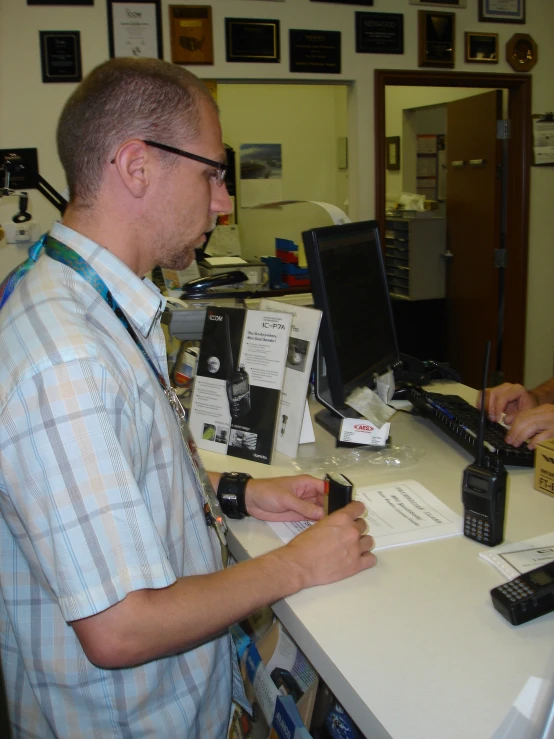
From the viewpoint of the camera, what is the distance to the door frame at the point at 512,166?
3635 millimetres

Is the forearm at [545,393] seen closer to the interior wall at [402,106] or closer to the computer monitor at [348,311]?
the computer monitor at [348,311]

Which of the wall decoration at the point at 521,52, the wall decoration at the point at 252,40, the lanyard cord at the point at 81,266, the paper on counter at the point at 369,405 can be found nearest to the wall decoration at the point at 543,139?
the wall decoration at the point at 521,52

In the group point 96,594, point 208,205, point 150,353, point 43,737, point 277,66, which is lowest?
point 43,737

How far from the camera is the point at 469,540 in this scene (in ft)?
3.64

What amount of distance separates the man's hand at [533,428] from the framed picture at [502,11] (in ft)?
10.2

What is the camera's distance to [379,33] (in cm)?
354

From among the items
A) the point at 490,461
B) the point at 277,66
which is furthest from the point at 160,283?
the point at 490,461

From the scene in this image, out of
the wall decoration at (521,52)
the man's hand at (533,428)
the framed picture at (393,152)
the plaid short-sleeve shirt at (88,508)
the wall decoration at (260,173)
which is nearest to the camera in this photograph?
the plaid short-sleeve shirt at (88,508)

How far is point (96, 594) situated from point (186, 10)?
3.19 metres

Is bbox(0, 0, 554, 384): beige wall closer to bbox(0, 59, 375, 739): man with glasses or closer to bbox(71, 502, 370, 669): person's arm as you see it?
bbox(0, 59, 375, 739): man with glasses

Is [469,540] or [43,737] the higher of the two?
[469,540]

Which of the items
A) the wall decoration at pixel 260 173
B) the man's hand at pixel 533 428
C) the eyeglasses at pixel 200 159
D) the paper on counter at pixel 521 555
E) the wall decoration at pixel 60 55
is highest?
the wall decoration at pixel 60 55

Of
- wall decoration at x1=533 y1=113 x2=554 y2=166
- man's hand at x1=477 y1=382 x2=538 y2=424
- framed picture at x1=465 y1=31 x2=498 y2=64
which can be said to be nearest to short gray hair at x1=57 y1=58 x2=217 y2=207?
man's hand at x1=477 y1=382 x2=538 y2=424

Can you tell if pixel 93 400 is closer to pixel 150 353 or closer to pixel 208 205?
pixel 150 353
